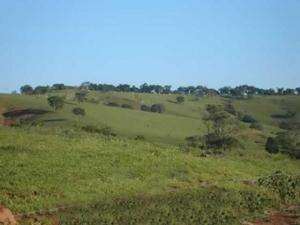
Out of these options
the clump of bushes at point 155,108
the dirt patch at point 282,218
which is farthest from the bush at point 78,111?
the dirt patch at point 282,218

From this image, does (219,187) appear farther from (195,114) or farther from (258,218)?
(195,114)

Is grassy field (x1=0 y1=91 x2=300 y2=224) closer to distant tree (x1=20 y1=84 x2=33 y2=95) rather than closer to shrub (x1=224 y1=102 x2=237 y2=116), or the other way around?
shrub (x1=224 y1=102 x2=237 y2=116)

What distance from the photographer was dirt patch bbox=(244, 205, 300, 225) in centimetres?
2602

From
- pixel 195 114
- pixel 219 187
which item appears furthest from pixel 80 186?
pixel 195 114

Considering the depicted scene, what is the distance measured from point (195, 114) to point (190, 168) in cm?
8106

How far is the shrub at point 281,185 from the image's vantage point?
3425 cm

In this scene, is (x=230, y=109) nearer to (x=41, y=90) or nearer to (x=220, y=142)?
(x=41, y=90)

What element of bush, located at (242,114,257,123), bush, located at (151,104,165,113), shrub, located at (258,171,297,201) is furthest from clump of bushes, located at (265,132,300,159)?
bush, located at (151,104,165,113)

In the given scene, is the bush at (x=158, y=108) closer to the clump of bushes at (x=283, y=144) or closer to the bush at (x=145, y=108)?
the bush at (x=145, y=108)

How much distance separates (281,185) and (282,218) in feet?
26.9

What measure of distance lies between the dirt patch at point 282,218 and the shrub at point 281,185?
144 inches

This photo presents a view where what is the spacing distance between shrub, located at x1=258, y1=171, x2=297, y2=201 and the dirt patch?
3645 mm

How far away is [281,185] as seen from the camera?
35375mm

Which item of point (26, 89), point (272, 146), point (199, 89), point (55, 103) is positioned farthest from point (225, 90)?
point (272, 146)
